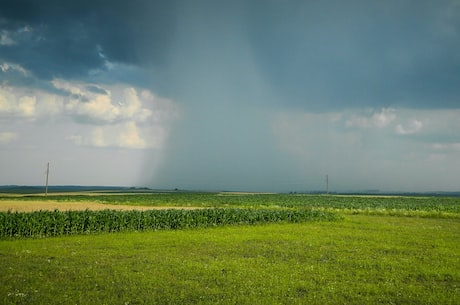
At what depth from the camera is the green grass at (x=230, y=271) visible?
1319cm

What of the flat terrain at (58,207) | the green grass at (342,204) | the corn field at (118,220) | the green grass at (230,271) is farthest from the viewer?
the flat terrain at (58,207)

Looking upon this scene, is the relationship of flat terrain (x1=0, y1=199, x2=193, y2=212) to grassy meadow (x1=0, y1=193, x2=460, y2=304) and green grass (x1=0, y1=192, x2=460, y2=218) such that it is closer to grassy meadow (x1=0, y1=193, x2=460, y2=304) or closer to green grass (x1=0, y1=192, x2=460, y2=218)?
green grass (x1=0, y1=192, x2=460, y2=218)

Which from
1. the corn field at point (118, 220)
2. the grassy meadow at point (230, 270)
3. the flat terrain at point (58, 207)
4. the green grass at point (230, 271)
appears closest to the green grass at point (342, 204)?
the flat terrain at point (58, 207)

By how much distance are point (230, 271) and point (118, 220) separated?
2155cm

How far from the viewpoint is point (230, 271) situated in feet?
56.6

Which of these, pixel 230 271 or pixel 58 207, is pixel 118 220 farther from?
pixel 58 207

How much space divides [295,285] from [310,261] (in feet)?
18.0

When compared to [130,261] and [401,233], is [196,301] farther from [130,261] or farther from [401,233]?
[401,233]

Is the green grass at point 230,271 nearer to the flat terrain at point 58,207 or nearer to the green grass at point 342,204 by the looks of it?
the green grass at point 342,204

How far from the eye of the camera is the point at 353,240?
2847 centimetres

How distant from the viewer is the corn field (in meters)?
31.0

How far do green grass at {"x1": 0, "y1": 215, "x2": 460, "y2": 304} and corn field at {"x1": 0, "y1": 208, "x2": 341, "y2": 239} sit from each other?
10.9 ft

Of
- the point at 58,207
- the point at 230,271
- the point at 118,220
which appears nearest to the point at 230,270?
the point at 230,271

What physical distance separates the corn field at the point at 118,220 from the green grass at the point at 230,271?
3.32 metres
